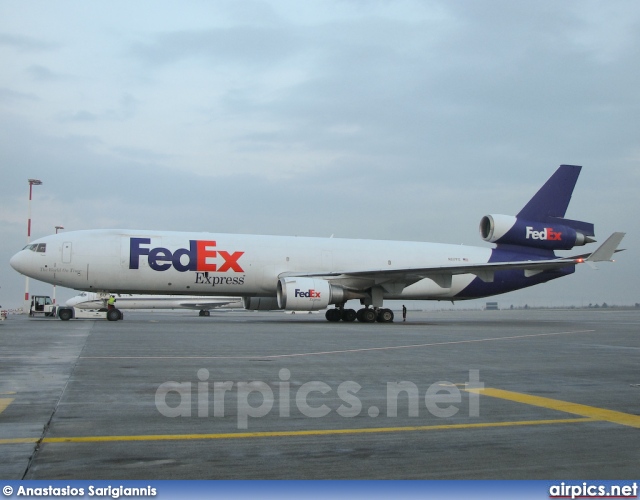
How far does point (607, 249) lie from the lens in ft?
90.4

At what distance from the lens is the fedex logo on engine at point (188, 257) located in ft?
87.8

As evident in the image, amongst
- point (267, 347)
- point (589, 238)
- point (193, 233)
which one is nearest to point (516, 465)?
point (267, 347)

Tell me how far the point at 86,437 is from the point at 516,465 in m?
3.23

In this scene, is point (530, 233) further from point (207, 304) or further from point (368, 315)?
point (207, 304)

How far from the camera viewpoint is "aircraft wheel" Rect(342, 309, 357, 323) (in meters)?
30.6

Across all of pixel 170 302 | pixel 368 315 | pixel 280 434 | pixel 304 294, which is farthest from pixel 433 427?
pixel 170 302

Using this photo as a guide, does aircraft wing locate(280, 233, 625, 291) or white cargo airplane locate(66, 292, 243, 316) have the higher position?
aircraft wing locate(280, 233, 625, 291)

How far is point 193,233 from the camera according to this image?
92.9 feet

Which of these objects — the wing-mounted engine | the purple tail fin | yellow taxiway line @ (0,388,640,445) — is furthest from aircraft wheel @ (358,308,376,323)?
yellow taxiway line @ (0,388,640,445)

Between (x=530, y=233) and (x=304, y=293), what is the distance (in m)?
12.9

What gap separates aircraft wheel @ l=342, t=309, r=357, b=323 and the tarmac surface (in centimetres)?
1848

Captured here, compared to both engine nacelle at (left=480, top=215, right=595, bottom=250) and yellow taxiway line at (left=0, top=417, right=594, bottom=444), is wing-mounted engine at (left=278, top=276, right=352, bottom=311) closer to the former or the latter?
engine nacelle at (left=480, top=215, right=595, bottom=250)

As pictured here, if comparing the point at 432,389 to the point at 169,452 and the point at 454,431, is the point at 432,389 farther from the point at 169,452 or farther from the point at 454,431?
the point at 169,452

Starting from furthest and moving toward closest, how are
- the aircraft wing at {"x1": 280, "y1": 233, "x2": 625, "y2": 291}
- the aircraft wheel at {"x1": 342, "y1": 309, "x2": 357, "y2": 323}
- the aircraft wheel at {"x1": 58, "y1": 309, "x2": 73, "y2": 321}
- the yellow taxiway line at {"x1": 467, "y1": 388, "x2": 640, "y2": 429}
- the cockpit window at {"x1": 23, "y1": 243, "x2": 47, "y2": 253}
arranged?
1. the aircraft wheel at {"x1": 342, "y1": 309, "x2": 357, "y2": 323}
2. the aircraft wheel at {"x1": 58, "y1": 309, "x2": 73, "y2": 321}
3. the aircraft wing at {"x1": 280, "y1": 233, "x2": 625, "y2": 291}
4. the cockpit window at {"x1": 23, "y1": 243, "x2": 47, "y2": 253}
5. the yellow taxiway line at {"x1": 467, "y1": 388, "x2": 640, "y2": 429}
